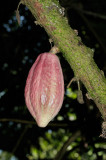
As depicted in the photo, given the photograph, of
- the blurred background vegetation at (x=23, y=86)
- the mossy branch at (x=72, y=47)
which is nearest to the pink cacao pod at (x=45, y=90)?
the mossy branch at (x=72, y=47)

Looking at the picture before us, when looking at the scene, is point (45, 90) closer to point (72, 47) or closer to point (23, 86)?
point (72, 47)

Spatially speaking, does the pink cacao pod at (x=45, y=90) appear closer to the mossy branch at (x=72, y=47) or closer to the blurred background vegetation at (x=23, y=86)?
the mossy branch at (x=72, y=47)

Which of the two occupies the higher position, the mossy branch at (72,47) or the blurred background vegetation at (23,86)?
the mossy branch at (72,47)

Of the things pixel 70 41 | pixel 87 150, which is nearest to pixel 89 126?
pixel 87 150

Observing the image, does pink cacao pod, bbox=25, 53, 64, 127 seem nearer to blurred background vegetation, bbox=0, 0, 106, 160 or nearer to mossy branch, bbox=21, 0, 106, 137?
mossy branch, bbox=21, 0, 106, 137

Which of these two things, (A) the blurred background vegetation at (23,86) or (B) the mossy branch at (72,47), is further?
(A) the blurred background vegetation at (23,86)

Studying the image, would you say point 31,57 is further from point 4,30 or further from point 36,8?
point 36,8

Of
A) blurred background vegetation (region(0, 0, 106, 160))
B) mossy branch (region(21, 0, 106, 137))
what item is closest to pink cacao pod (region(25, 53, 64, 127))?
mossy branch (region(21, 0, 106, 137))

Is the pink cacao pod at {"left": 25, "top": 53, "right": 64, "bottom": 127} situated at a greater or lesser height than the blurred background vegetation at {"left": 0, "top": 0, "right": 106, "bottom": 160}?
greater
